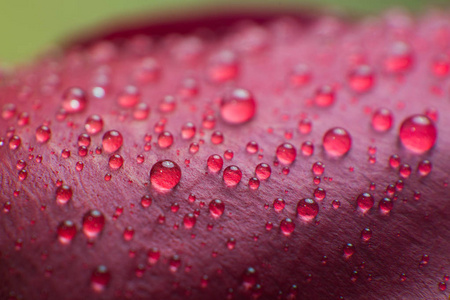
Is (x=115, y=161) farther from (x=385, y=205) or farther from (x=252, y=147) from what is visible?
(x=385, y=205)

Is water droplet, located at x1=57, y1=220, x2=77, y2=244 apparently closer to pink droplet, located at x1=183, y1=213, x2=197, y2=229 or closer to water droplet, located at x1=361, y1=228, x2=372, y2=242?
pink droplet, located at x1=183, y1=213, x2=197, y2=229

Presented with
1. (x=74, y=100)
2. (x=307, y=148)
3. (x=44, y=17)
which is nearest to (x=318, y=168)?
(x=307, y=148)

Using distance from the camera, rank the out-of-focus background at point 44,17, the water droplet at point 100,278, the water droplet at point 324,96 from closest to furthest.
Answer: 1. the water droplet at point 100,278
2. the water droplet at point 324,96
3. the out-of-focus background at point 44,17

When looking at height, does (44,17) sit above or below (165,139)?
above

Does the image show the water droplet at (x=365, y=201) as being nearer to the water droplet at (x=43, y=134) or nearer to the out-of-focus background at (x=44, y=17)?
the water droplet at (x=43, y=134)

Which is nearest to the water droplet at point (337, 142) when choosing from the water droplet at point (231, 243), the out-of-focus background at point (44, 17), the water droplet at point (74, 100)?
the water droplet at point (231, 243)

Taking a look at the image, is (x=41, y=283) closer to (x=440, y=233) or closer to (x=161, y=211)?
(x=161, y=211)
